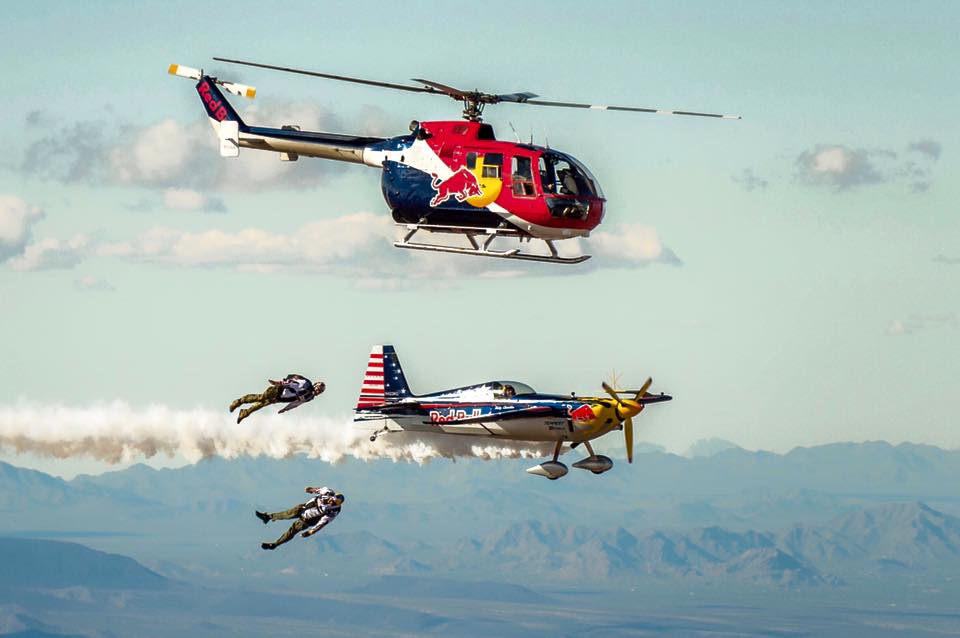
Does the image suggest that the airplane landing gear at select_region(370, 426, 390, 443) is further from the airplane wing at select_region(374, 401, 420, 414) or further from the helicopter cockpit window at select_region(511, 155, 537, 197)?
the helicopter cockpit window at select_region(511, 155, 537, 197)

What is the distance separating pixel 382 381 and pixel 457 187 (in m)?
32.7

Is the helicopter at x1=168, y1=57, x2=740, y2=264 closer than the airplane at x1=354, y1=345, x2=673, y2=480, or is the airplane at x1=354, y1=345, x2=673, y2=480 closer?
the helicopter at x1=168, y1=57, x2=740, y2=264

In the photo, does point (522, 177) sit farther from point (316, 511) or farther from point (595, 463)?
point (595, 463)

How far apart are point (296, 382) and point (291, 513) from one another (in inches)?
313

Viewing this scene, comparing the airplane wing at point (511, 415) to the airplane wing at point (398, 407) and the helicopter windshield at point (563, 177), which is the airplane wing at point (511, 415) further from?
the helicopter windshield at point (563, 177)

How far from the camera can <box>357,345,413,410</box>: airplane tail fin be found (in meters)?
121

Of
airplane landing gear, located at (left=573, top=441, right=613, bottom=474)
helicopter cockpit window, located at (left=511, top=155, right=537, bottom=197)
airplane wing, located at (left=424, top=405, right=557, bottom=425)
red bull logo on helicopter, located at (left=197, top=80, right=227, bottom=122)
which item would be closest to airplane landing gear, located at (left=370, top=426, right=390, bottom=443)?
airplane wing, located at (left=424, top=405, right=557, bottom=425)

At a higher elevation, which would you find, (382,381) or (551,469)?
(382,381)

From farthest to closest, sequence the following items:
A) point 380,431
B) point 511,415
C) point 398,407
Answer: point 380,431 < point 398,407 < point 511,415

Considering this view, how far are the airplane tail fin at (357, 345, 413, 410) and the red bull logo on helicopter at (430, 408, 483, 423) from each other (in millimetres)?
5744

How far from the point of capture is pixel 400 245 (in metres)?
92.1

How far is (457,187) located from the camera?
92250 mm

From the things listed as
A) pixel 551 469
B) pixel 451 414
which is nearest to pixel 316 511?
pixel 551 469

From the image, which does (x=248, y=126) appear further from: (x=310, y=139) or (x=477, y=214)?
(x=477, y=214)
